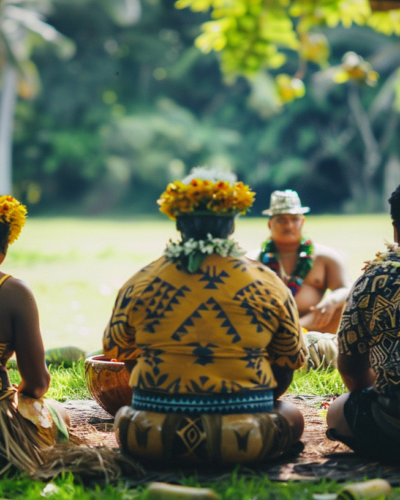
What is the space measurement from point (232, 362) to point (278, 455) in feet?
1.85

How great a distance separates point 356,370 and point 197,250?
3.26ft

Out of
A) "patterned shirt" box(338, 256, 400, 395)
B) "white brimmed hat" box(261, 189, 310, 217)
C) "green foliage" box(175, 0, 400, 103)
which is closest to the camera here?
"patterned shirt" box(338, 256, 400, 395)

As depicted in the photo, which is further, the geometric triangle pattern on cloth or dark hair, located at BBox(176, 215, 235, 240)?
dark hair, located at BBox(176, 215, 235, 240)

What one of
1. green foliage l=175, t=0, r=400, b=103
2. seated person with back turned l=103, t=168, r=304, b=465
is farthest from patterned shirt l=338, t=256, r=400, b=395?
green foliage l=175, t=0, r=400, b=103

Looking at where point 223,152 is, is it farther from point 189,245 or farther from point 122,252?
point 189,245

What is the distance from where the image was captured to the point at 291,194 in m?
6.04

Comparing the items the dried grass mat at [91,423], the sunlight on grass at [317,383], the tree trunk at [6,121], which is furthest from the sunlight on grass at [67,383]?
the tree trunk at [6,121]

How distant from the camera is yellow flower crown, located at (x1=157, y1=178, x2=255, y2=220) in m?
3.30

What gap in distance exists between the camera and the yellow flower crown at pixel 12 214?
11.5ft

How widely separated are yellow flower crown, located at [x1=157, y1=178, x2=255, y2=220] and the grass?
3.70 feet

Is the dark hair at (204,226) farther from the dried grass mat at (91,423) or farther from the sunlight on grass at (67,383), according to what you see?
the sunlight on grass at (67,383)

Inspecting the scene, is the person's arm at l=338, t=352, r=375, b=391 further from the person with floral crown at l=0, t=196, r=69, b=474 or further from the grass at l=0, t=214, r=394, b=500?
the person with floral crown at l=0, t=196, r=69, b=474

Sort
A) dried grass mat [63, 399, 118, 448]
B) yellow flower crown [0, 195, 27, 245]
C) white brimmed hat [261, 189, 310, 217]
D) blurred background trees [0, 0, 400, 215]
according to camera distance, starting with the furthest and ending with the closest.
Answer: blurred background trees [0, 0, 400, 215] < white brimmed hat [261, 189, 310, 217] < dried grass mat [63, 399, 118, 448] < yellow flower crown [0, 195, 27, 245]

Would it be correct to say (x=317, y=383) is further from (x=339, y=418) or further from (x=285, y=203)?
(x=339, y=418)
